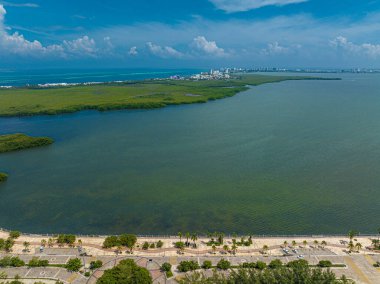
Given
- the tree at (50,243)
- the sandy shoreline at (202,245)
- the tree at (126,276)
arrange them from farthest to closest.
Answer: the tree at (50,243)
the sandy shoreline at (202,245)
the tree at (126,276)

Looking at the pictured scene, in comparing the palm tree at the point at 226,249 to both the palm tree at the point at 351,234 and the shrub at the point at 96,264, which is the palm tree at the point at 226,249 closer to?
the shrub at the point at 96,264

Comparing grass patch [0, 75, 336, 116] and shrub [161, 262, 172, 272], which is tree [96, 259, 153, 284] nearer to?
shrub [161, 262, 172, 272]

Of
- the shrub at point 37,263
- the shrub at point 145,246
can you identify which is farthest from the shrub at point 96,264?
the shrub at point 145,246

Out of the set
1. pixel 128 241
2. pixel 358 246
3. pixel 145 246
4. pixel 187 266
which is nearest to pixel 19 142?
pixel 128 241

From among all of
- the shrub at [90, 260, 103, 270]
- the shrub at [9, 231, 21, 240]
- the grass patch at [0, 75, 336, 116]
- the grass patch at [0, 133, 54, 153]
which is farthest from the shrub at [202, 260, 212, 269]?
the grass patch at [0, 75, 336, 116]

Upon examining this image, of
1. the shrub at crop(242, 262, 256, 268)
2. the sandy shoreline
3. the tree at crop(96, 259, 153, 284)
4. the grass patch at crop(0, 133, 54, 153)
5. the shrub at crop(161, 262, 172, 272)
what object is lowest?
the sandy shoreline

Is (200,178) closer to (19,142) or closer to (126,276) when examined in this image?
(126,276)
